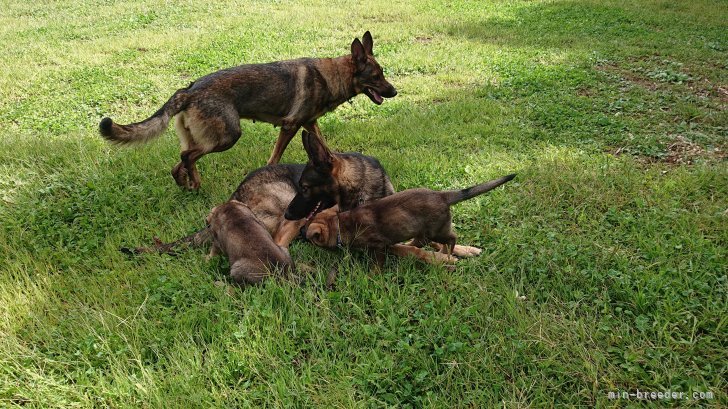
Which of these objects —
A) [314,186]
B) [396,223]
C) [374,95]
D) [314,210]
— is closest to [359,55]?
[374,95]

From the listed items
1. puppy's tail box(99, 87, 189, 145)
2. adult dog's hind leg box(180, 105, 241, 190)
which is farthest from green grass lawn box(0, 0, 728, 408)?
puppy's tail box(99, 87, 189, 145)

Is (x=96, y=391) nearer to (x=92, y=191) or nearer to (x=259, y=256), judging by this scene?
(x=259, y=256)

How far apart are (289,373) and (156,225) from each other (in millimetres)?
2483

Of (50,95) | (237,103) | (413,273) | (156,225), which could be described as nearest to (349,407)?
(413,273)

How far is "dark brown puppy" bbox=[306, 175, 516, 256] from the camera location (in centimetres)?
372

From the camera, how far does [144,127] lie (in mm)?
4590

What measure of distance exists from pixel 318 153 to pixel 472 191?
1.43 meters

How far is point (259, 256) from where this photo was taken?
3586mm

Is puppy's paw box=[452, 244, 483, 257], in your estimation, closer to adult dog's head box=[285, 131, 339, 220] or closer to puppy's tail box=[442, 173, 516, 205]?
puppy's tail box=[442, 173, 516, 205]

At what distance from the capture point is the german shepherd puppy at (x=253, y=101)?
4832mm

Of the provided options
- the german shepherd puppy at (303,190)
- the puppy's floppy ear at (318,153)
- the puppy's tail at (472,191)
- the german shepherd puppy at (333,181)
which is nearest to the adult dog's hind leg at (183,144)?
the german shepherd puppy at (303,190)

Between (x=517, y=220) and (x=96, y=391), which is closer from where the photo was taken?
(x=96, y=391)

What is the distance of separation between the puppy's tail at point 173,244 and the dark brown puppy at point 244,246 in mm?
159

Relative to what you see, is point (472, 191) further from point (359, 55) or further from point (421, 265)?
point (359, 55)
